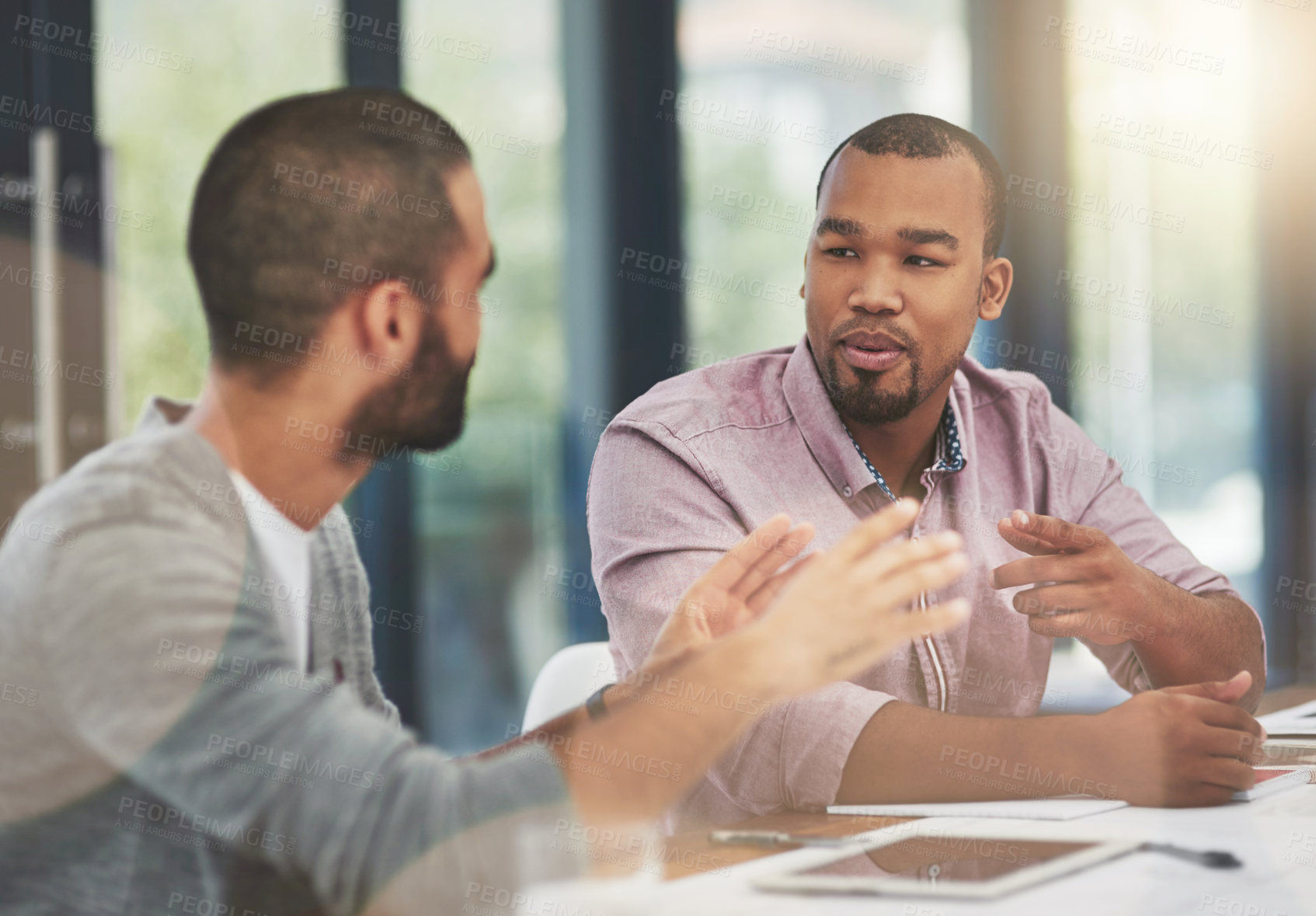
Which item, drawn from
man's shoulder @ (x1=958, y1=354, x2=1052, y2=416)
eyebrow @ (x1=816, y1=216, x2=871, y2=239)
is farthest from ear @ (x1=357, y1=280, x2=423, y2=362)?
man's shoulder @ (x1=958, y1=354, x2=1052, y2=416)

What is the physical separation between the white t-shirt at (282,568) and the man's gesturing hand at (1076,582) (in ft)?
2.96

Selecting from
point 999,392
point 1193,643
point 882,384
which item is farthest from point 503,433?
point 1193,643

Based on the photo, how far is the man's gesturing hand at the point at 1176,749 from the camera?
1.18 meters

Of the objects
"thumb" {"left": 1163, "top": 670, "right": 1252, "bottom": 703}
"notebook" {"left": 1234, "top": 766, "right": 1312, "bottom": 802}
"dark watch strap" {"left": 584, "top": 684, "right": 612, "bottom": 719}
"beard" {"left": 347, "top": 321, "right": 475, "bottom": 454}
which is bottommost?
"notebook" {"left": 1234, "top": 766, "right": 1312, "bottom": 802}

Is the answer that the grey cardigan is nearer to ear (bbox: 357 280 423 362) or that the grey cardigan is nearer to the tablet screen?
ear (bbox: 357 280 423 362)

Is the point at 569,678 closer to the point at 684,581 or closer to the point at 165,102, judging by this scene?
the point at 684,581

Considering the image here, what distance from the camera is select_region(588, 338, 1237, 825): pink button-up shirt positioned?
129 centimetres

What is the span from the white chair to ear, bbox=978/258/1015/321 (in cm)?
68

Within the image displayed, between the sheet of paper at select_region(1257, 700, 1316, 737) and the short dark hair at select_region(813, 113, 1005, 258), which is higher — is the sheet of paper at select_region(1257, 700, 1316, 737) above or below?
below

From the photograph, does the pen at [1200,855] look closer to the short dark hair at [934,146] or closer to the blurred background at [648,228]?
the blurred background at [648,228]

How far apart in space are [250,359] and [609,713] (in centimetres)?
37

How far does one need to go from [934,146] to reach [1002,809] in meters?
0.81

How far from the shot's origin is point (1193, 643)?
1610 mm

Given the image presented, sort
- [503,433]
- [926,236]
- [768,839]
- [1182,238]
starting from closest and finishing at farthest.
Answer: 1. [768,839]
2. [926,236]
3. [503,433]
4. [1182,238]
